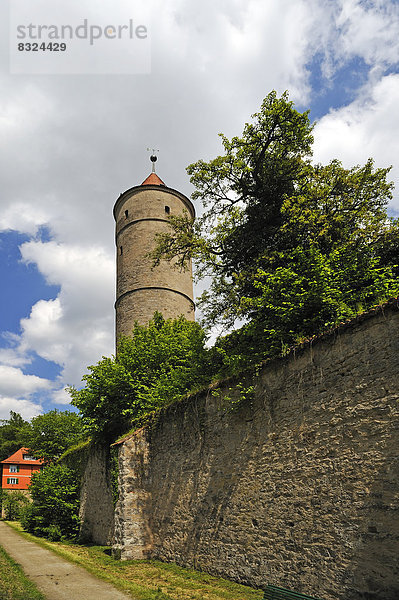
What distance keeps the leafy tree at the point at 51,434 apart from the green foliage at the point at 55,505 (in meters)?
10.0

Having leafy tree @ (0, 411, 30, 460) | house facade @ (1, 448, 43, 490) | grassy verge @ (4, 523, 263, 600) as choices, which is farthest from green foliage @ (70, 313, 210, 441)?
leafy tree @ (0, 411, 30, 460)

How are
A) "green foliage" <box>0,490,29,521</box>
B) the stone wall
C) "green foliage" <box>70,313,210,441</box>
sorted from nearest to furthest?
1. the stone wall
2. "green foliage" <box>70,313,210,441</box>
3. "green foliage" <box>0,490,29,521</box>

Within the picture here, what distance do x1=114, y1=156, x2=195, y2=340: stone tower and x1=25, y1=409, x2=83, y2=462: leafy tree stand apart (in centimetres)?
1090

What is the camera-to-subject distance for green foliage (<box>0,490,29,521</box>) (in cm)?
3166

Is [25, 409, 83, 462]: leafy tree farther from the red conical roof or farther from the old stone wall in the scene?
the red conical roof

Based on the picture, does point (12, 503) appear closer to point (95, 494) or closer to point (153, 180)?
point (95, 494)

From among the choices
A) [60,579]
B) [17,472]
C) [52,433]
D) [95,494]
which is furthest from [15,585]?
[17,472]

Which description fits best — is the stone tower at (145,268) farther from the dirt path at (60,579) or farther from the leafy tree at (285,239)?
the dirt path at (60,579)

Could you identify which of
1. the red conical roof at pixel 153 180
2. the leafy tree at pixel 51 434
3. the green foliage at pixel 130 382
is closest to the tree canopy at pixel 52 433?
the leafy tree at pixel 51 434

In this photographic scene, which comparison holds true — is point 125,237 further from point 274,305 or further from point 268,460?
point 268,460

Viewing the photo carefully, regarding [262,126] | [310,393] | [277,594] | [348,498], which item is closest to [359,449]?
[348,498]

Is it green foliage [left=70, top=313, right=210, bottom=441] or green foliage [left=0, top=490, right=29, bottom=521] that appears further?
green foliage [left=0, top=490, right=29, bottom=521]

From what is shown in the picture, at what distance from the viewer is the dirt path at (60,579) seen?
25.0 feet

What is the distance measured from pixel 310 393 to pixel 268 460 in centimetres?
168
